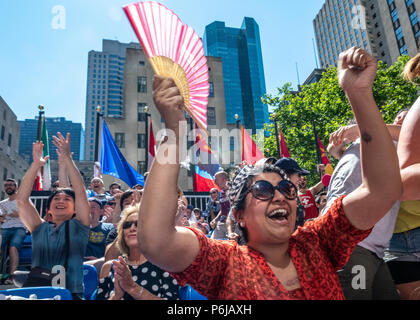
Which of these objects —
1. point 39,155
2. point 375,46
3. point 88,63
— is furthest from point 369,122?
point 88,63

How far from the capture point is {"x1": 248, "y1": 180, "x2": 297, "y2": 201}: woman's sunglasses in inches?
66.0

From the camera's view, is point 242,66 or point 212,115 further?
point 242,66

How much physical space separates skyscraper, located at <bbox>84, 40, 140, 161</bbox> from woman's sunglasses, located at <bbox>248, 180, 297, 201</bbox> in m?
144

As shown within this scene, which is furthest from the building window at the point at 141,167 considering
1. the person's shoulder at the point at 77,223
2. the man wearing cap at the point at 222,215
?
the person's shoulder at the point at 77,223

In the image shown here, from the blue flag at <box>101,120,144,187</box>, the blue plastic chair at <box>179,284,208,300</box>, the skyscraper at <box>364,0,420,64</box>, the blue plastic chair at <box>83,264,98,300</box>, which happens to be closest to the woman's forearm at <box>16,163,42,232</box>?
the blue plastic chair at <box>83,264,98,300</box>

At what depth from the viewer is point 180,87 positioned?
5.03 feet

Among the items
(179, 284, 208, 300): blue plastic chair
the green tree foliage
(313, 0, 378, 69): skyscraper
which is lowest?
(179, 284, 208, 300): blue plastic chair

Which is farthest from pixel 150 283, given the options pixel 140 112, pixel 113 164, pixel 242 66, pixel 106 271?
pixel 242 66

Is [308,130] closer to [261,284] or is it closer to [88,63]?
[261,284]

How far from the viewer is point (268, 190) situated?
1.68 meters

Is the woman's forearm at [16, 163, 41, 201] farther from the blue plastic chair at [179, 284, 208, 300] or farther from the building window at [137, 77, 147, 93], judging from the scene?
the building window at [137, 77, 147, 93]

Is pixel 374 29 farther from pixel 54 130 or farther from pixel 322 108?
pixel 54 130

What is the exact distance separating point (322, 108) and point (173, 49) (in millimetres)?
A: 25083

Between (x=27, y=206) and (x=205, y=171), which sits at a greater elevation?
(x=205, y=171)
